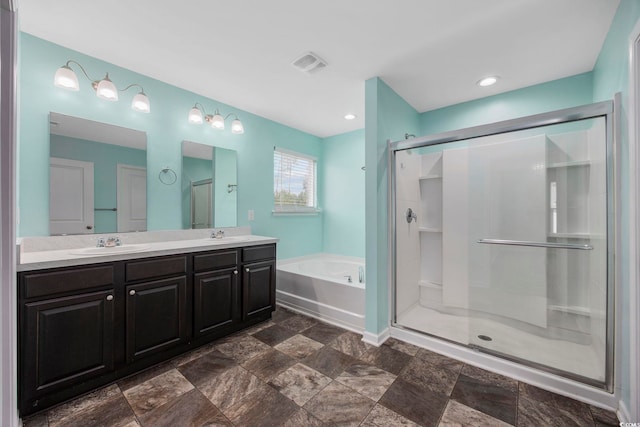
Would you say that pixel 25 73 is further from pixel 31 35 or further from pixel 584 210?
pixel 584 210

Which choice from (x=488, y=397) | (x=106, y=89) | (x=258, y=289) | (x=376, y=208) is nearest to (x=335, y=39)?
(x=376, y=208)

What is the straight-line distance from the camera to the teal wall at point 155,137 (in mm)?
1803

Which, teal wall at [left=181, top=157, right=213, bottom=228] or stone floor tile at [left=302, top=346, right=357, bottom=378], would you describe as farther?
teal wall at [left=181, top=157, right=213, bottom=228]

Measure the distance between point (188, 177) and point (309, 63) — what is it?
164 centimetres

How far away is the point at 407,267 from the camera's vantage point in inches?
106

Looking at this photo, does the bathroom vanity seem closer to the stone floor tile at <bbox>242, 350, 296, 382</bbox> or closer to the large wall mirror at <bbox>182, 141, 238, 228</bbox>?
the stone floor tile at <bbox>242, 350, 296, 382</bbox>

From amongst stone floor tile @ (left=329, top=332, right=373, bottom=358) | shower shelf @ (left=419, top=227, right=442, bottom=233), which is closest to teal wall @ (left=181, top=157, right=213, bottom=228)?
stone floor tile @ (left=329, top=332, right=373, bottom=358)

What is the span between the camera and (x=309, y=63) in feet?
7.05

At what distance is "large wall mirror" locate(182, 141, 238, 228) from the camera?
103 inches

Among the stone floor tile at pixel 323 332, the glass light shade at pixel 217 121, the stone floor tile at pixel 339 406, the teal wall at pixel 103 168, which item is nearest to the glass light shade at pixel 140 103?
the teal wall at pixel 103 168

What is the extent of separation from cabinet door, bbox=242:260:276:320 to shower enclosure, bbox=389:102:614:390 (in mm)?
1299

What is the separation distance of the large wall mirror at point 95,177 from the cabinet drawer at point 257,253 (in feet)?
3.10

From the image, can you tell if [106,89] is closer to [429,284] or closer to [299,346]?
[299,346]

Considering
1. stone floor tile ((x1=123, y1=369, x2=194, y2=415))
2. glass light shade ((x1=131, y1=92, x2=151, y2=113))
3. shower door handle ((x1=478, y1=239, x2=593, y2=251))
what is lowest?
stone floor tile ((x1=123, y1=369, x2=194, y2=415))
